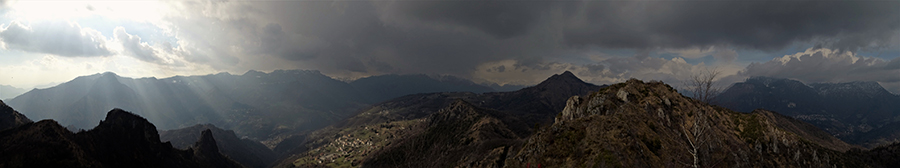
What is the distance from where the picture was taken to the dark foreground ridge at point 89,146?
104812 mm

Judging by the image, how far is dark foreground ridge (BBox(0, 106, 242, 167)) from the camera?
105 m

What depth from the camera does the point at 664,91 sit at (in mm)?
94938

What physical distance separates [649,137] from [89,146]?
206962 millimetres

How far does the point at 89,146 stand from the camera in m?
131

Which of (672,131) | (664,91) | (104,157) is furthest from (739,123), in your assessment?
(104,157)

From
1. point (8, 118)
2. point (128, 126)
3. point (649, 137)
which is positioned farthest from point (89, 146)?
point (649, 137)

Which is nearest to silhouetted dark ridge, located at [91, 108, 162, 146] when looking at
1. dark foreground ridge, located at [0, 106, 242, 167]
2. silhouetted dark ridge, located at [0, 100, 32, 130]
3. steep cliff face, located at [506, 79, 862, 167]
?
dark foreground ridge, located at [0, 106, 242, 167]

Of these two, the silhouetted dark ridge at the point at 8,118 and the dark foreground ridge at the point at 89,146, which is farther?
the silhouetted dark ridge at the point at 8,118

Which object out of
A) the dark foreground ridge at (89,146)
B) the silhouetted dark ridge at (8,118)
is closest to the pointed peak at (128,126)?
the dark foreground ridge at (89,146)

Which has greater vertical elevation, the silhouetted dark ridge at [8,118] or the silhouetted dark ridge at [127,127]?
the silhouetted dark ridge at [8,118]

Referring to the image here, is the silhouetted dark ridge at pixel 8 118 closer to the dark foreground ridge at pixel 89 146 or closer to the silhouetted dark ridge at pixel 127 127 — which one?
the silhouetted dark ridge at pixel 127 127

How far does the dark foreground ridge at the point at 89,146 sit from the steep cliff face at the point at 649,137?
517ft

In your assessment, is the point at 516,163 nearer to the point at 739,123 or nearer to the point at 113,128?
the point at 739,123

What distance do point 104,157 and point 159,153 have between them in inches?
2099
